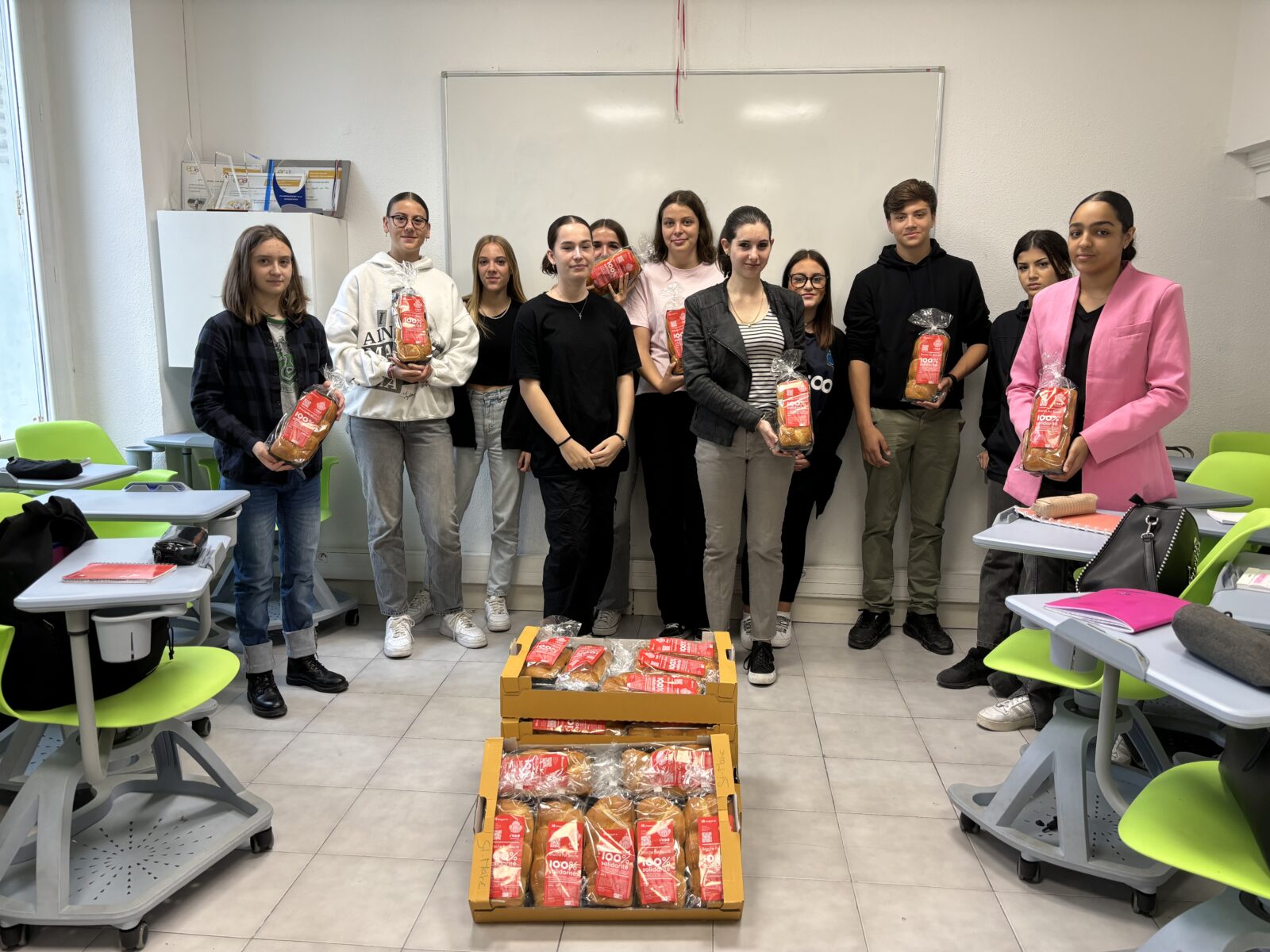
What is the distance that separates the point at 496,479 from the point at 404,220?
112 centimetres

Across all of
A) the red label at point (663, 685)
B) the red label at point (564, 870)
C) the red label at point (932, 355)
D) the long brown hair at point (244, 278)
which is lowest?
the red label at point (564, 870)

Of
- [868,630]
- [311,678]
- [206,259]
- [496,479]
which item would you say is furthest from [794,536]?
[206,259]

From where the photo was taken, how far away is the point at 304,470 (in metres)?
3.19

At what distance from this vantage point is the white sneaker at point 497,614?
4.02 metres

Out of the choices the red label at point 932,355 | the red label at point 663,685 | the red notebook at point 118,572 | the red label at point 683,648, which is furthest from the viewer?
the red label at point 932,355

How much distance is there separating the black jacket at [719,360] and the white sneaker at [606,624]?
1.07m

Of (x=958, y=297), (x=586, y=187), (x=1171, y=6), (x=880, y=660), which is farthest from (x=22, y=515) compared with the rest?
(x=1171, y=6)

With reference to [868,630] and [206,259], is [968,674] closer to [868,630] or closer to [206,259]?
[868,630]

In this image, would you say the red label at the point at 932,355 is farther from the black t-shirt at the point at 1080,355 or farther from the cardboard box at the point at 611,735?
the cardboard box at the point at 611,735

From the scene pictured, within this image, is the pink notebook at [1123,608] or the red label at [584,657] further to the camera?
the red label at [584,657]

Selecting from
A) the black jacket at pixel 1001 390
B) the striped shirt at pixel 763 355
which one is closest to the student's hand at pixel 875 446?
the black jacket at pixel 1001 390

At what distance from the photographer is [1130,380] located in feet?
8.98

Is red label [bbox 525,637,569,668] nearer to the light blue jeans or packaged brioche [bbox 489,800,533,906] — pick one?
packaged brioche [bbox 489,800,533,906]

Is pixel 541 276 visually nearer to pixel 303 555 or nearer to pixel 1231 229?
pixel 303 555
